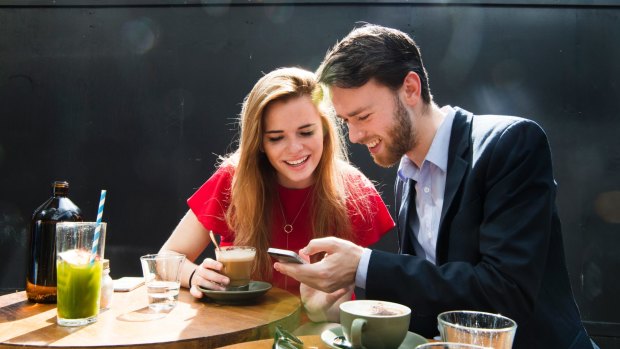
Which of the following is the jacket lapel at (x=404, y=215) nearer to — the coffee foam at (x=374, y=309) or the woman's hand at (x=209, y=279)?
the woman's hand at (x=209, y=279)

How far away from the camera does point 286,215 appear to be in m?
2.44

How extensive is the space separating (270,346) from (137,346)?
0.34 m

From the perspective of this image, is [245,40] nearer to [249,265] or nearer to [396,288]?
[249,265]

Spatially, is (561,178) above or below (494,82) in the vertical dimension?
below

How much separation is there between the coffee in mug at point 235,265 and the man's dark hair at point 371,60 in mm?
685

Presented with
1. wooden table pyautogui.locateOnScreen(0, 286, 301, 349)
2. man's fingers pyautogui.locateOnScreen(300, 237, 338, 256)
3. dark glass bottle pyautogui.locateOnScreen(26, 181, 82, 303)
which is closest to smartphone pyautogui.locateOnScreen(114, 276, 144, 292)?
wooden table pyautogui.locateOnScreen(0, 286, 301, 349)

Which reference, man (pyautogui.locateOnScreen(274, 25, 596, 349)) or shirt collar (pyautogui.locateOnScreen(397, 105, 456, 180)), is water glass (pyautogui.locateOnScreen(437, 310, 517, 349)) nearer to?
man (pyautogui.locateOnScreen(274, 25, 596, 349))

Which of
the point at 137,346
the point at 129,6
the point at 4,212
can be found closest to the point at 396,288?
the point at 137,346

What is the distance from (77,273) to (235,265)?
49cm

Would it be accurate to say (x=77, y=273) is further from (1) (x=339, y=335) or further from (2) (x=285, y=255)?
(1) (x=339, y=335)

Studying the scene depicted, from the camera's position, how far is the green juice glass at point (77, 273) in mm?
1364

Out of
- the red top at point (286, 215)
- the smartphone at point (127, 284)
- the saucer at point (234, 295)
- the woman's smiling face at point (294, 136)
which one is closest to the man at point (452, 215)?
the saucer at point (234, 295)

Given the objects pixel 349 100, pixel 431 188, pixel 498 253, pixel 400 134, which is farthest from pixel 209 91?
pixel 498 253

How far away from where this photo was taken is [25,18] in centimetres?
388
